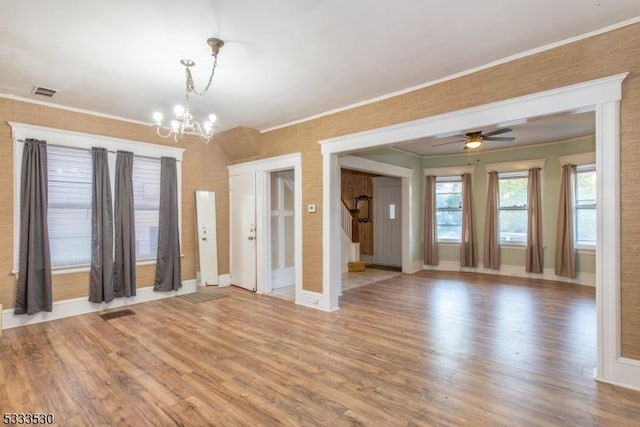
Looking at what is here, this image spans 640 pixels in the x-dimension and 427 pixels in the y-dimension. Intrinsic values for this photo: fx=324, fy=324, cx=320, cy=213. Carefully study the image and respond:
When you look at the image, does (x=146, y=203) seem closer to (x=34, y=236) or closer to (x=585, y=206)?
(x=34, y=236)

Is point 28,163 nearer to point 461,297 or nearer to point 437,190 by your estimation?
point 461,297

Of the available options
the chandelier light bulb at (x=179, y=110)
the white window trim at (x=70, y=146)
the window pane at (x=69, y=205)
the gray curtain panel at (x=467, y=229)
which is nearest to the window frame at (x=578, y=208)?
the gray curtain panel at (x=467, y=229)

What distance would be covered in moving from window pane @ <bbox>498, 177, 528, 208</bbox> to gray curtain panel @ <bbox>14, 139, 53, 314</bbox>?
817cm

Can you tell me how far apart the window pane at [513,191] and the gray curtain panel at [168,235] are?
22.0 ft

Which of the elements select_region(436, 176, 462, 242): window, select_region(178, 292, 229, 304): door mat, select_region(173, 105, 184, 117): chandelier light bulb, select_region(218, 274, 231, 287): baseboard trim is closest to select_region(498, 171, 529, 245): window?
select_region(436, 176, 462, 242): window

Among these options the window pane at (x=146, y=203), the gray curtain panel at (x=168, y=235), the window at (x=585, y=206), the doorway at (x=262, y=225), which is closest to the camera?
the window pane at (x=146, y=203)

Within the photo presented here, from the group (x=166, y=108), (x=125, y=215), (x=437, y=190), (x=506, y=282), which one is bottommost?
(x=506, y=282)

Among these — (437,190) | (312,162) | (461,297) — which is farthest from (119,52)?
(437,190)

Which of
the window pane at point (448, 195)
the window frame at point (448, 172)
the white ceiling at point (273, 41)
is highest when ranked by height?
the white ceiling at point (273, 41)

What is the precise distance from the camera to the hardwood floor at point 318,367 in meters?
2.23

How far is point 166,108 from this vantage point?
14.4ft

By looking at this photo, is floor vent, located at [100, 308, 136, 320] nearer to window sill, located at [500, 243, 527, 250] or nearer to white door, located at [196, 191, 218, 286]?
white door, located at [196, 191, 218, 286]

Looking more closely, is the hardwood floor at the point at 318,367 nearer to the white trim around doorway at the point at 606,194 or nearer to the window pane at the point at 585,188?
the white trim around doorway at the point at 606,194

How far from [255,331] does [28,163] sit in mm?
3520
